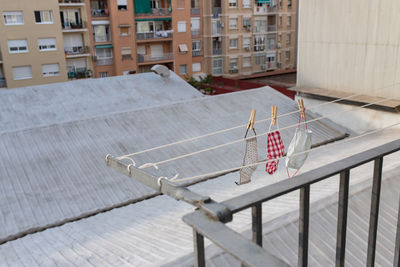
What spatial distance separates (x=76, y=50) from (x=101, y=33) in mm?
2003

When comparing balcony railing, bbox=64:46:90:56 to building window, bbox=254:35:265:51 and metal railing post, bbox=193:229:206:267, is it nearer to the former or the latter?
building window, bbox=254:35:265:51

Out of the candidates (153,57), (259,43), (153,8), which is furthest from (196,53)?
(259,43)

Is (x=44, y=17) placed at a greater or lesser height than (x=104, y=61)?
greater

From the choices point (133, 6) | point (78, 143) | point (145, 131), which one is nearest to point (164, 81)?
point (145, 131)

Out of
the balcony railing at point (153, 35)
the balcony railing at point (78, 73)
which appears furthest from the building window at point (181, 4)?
the balcony railing at point (78, 73)

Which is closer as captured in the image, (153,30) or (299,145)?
(299,145)

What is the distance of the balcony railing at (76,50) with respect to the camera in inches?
1008

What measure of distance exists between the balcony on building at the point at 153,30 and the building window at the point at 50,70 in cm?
572

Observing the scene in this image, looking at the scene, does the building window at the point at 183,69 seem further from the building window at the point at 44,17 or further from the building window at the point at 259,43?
the building window at the point at 44,17

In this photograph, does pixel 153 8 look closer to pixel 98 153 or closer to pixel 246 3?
pixel 246 3

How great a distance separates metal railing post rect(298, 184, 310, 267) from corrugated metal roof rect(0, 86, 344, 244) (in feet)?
21.7

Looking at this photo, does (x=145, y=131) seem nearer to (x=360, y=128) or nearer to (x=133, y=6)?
(x=360, y=128)

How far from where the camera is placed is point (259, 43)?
33.4 m

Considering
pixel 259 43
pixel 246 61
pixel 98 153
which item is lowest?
pixel 246 61
